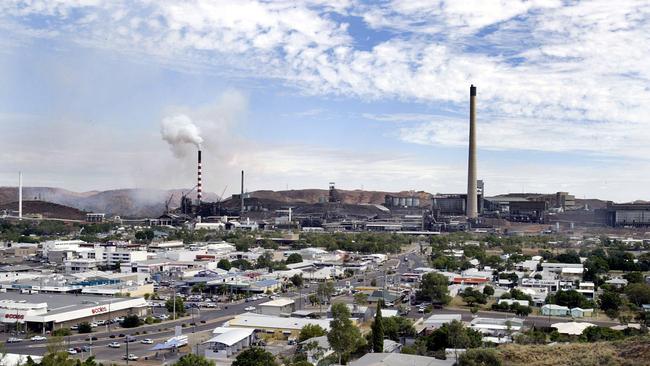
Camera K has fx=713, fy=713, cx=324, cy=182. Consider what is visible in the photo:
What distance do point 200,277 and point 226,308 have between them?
493cm

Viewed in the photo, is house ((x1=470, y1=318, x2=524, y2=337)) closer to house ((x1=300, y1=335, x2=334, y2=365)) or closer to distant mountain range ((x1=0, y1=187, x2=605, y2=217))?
house ((x1=300, y1=335, x2=334, y2=365))

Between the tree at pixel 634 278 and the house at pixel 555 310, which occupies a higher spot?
the tree at pixel 634 278

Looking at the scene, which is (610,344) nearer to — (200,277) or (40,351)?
(40,351)

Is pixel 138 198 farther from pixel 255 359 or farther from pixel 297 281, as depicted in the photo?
pixel 255 359

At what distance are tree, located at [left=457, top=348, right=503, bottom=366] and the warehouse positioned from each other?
820cm

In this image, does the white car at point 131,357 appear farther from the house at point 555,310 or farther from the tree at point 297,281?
the tree at point 297,281

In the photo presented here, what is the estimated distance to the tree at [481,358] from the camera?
336 inches

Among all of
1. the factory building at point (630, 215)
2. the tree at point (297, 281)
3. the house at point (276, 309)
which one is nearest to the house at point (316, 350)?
the house at point (276, 309)

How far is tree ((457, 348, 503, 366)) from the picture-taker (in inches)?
336

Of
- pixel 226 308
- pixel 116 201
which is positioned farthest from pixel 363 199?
pixel 226 308

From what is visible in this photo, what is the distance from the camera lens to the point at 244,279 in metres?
20.8

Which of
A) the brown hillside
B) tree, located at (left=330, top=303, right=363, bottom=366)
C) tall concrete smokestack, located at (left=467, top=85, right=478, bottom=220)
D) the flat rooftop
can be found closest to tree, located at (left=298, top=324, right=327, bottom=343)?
tree, located at (left=330, top=303, right=363, bottom=366)

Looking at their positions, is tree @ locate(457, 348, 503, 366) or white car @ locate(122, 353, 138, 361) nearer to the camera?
tree @ locate(457, 348, 503, 366)

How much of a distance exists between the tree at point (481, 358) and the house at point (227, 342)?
4137 millimetres
